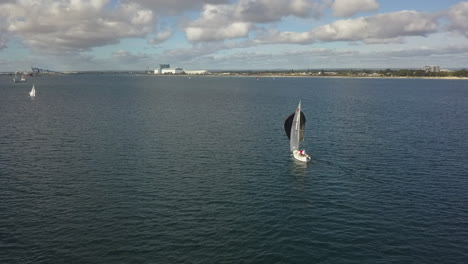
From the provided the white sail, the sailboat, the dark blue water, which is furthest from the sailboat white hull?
the white sail

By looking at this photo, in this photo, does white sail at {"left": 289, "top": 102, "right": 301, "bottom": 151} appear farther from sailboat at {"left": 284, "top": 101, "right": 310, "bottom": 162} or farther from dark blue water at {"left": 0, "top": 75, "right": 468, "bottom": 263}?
dark blue water at {"left": 0, "top": 75, "right": 468, "bottom": 263}

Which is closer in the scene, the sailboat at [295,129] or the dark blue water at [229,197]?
the dark blue water at [229,197]

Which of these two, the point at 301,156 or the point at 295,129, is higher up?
the point at 295,129

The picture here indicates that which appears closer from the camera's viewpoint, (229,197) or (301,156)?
(229,197)

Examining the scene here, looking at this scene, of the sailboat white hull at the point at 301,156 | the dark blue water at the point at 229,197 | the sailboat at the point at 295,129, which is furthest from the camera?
the sailboat at the point at 295,129

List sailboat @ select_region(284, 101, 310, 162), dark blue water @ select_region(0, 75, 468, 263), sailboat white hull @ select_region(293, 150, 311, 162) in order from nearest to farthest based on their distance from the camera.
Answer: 1. dark blue water @ select_region(0, 75, 468, 263)
2. sailboat white hull @ select_region(293, 150, 311, 162)
3. sailboat @ select_region(284, 101, 310, 162)

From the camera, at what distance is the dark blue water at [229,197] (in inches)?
1526

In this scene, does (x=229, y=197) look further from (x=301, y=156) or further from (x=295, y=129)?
(x=295, y=129)

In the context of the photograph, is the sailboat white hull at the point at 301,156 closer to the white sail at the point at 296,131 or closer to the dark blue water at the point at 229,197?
the dark blue water at the point at 229,197

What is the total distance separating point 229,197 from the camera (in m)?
52.6

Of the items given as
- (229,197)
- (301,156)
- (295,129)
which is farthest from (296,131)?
(229,197)

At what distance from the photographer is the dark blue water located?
38.8 m

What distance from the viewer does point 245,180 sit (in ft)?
197

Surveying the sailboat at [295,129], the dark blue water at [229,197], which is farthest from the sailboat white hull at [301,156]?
the dark blue water at [229,197]
